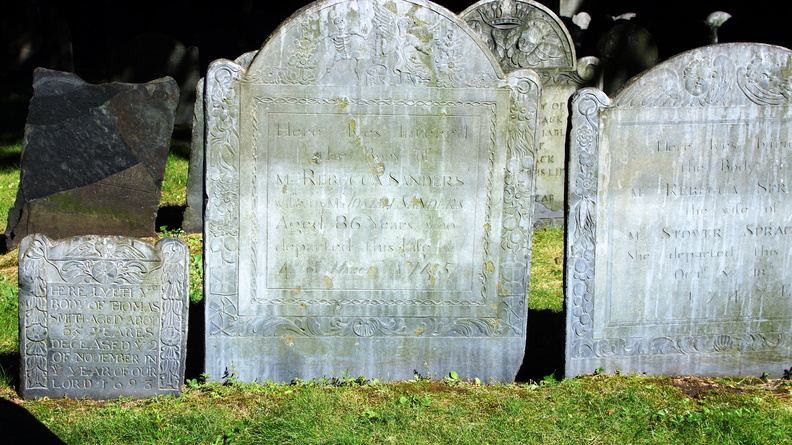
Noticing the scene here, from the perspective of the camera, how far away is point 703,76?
5113mm

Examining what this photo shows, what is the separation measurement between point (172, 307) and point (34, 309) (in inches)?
31.3

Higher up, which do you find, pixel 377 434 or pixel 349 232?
pixel 349 232

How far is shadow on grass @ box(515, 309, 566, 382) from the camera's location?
564cm

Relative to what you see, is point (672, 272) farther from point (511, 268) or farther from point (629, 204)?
point (511, 268)

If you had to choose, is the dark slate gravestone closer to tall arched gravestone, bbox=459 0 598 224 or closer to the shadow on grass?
tall arched gravestone, bbox=459 0 598 224

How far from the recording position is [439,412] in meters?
4.84

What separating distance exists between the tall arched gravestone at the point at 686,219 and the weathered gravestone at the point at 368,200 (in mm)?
399

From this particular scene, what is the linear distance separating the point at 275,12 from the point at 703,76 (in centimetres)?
1959

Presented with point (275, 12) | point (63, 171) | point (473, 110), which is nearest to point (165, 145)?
point (63, 171)

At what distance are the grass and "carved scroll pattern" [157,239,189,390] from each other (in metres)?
0.19

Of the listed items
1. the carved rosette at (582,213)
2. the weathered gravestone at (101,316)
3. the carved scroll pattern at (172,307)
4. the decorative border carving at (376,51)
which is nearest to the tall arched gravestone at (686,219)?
the carved rosette at (582,213)

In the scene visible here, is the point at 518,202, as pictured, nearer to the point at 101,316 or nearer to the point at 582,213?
the point at 582,213

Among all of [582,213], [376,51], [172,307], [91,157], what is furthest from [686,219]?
[91,157]

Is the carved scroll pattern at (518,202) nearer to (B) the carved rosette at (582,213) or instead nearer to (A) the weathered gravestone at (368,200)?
(A) the weathered gravestone at (368,200)
